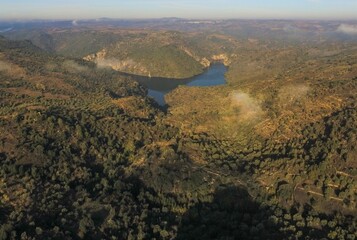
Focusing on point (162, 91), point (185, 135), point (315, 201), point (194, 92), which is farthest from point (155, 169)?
point (162, 91)

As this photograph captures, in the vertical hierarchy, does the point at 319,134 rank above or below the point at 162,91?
above

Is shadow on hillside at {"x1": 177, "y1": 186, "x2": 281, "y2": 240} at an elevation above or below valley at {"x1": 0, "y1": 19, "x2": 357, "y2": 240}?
below

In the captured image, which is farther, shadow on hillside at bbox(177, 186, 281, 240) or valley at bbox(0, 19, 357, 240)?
valley at bbox(0, 19, 357, 240)

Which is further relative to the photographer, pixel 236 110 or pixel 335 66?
pixel 335 66

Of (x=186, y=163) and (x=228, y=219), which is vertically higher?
(x=186, y=163)

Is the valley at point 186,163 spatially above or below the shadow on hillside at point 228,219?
above

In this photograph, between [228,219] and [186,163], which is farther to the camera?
[186,163]

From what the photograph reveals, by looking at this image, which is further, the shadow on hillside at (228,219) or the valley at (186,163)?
the valley at (186,163)

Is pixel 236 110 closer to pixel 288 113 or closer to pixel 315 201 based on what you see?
pixel 288 113
